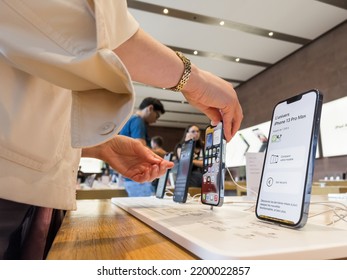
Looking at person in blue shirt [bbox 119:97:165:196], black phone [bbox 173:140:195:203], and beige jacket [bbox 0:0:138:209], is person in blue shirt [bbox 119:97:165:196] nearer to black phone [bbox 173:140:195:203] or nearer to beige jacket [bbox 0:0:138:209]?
black phone [bbox 173:140:195:203]

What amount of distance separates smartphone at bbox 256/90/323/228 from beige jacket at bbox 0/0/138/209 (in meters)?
0.30

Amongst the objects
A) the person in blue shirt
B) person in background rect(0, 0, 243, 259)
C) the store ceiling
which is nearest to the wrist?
person in background rect(0, 0, 243, 259)

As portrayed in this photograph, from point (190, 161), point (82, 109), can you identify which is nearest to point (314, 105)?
point (82, 109)

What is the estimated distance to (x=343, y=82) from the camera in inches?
148

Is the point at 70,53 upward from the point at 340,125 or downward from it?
downward

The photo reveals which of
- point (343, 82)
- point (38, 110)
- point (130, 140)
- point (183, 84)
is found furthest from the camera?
point (343, 82)

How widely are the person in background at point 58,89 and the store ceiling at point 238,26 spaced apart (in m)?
3.20

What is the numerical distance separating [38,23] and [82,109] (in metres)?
0.11

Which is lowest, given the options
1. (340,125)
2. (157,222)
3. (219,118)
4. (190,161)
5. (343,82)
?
(157,222)

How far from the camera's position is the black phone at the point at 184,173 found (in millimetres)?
909

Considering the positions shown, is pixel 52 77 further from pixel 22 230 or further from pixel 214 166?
pixel 214 166

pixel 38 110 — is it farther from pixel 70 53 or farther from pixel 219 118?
pixel 219 118

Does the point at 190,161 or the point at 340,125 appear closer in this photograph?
the point at 190,161

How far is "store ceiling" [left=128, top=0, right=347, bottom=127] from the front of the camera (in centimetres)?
340
